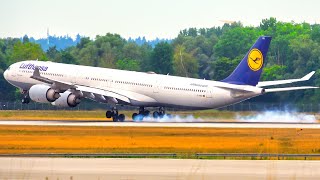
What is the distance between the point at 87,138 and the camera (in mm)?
76375

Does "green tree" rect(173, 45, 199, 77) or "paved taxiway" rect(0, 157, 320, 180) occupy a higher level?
"green tree" rect(173, 45, 199, 77)

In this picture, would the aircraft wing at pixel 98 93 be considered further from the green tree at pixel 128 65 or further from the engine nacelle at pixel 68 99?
the green tree at pixel 128 65

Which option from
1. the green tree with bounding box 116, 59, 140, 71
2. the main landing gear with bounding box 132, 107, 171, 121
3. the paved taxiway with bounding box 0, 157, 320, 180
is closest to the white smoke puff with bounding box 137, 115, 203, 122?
the main landing gear with bounding box 132, 107, 171, 121

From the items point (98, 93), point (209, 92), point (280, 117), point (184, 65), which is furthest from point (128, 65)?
point (209, 92)

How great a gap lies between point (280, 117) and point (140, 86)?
15.7 metres

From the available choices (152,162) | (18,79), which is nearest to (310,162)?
(152,162)

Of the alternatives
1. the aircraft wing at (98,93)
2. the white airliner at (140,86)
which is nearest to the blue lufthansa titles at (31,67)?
the white airliner at (140,86)

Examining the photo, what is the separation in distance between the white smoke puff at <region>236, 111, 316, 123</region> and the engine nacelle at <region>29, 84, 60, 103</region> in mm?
20526

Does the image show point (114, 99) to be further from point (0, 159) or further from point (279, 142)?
point (0, 159)

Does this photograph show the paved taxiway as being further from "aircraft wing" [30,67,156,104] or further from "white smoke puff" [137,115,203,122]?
"white smoke puff" [137,115,203,122]

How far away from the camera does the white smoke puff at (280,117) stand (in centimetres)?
10612

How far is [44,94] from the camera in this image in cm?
10312

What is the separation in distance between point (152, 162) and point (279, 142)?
20864 millimetres

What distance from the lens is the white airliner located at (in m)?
100
